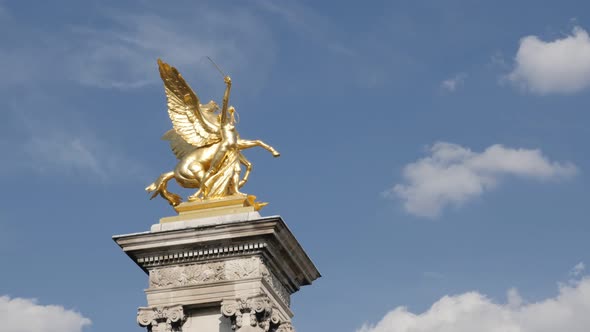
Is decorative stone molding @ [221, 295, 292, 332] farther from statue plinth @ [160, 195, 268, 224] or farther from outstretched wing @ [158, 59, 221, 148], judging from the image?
outstretched wing @ [158, 59, 221, 148]

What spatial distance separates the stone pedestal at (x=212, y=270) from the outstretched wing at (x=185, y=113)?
2874mm

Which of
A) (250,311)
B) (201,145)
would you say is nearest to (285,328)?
(250,311)

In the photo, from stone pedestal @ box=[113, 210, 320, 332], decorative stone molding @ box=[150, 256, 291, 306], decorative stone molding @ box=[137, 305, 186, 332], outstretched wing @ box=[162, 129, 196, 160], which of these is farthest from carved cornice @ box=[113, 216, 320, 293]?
outstretched wing @ box=[162, 129, 196, 160]

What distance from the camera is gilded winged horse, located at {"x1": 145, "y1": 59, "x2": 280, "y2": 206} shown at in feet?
109

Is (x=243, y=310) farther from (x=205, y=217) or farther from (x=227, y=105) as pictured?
(x=227, y=105)

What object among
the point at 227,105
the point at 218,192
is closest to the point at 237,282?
the point at 218,192

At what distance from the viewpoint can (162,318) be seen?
31172mm

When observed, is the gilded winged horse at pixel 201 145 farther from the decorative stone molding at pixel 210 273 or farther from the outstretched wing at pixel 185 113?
the decorative stone molding at pixel 210 273

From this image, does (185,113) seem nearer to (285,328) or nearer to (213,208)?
(213,208)

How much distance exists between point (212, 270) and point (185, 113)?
16.5ft

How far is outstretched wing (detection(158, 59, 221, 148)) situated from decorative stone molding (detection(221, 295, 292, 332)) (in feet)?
16.8

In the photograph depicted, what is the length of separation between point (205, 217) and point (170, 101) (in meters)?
3.88

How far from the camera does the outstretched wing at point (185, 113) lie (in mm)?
34156

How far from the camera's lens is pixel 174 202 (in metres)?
33.4
